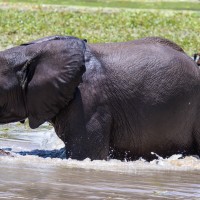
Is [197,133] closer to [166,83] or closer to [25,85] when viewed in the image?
[166,83]

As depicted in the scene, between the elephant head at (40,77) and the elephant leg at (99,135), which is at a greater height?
the elephant head at (40,77)

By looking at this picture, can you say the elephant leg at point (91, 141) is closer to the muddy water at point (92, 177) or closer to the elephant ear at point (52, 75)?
the muddy water at point (92, 177)

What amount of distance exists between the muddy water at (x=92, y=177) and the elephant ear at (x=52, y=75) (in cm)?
47

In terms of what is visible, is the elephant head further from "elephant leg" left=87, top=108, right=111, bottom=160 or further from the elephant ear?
"elephant leg" left=87, top=108, right=111, bottom=160

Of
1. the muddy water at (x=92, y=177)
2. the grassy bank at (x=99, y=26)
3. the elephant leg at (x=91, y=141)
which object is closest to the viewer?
the muddy water at (x=92, y=177)

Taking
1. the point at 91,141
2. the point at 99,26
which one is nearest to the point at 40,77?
the point at 91,141

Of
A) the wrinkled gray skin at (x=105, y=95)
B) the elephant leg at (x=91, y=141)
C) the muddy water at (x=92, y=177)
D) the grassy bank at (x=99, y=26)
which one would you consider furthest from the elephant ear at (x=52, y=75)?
the grassy bank at (x=99, y=26)

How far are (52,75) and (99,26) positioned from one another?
1391cm

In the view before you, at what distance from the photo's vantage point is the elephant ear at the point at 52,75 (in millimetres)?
8711

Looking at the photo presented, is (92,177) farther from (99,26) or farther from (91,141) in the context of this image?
(99,26)

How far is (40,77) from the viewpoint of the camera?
8.79 metres

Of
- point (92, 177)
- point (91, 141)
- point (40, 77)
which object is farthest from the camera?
point (40, 77)

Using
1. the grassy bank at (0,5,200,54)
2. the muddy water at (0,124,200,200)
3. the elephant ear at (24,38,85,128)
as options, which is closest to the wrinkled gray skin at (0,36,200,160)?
the elephant ear at (24,38,85,128)

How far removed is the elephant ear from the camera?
8.71 metres
